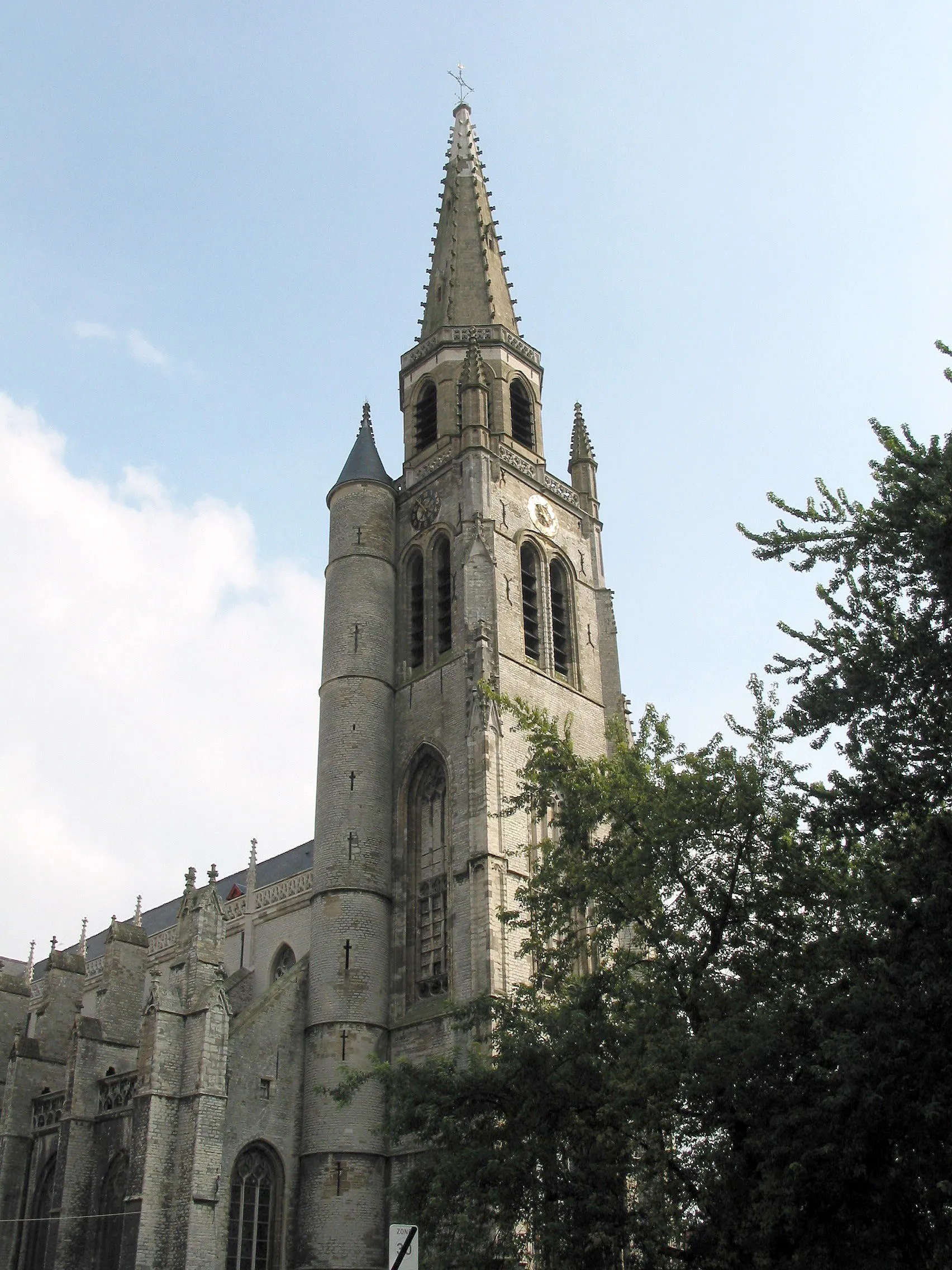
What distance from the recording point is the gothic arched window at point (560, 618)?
111ft

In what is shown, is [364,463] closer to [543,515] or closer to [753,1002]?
[543,515]

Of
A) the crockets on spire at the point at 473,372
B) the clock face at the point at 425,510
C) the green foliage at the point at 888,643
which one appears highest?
the crockets on spire at the point at 473,372

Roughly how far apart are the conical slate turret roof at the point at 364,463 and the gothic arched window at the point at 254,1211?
18068 mm

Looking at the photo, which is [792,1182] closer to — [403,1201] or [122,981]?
[403,1201]

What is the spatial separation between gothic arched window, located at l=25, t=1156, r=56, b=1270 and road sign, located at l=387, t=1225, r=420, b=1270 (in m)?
20.6

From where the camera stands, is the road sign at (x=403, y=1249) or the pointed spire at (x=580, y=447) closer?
the road sign at (x=403, y=1249)

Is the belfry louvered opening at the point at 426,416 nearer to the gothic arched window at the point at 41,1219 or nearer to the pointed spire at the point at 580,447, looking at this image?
the pointed spire at the point at 580,447

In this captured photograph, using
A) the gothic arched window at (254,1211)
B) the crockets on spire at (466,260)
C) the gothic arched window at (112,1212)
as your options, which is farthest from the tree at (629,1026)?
the crockets on spire at (466,260)

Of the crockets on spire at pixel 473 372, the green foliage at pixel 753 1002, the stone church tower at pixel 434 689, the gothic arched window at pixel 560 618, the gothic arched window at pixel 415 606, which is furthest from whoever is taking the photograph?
the crockets on spire at pixel 473 372

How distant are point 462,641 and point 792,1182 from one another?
18.9 m

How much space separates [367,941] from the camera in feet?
92.8

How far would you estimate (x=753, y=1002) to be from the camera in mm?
15477

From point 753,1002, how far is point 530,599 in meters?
19.3

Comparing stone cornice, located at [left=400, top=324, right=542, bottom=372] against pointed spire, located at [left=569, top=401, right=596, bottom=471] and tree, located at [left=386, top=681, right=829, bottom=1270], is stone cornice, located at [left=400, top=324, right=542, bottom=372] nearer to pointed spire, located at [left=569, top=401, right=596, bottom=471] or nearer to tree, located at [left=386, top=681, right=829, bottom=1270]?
pointed spire, located at [left=569, top=401, right=596, bottom=471]
